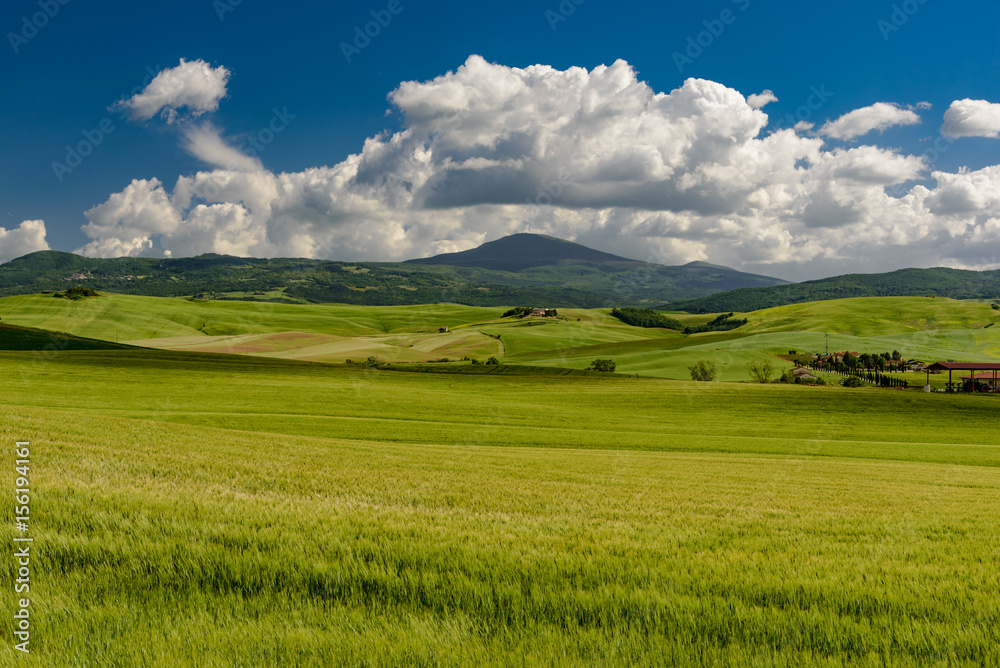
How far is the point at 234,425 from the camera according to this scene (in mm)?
35031

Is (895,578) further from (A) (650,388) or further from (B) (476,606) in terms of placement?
(A) (650,388)

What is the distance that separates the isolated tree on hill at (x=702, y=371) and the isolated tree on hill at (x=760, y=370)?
7.14 m

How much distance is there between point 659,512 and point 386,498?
5216 millimetres

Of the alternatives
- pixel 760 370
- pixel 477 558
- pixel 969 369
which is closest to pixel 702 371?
pixel 760 370

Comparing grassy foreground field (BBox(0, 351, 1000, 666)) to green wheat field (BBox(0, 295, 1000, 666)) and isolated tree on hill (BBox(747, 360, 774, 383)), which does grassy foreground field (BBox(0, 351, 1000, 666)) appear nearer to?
green wheat field (BBox(0, 295, 1000, 666))

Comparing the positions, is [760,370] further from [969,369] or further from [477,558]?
[477,558]

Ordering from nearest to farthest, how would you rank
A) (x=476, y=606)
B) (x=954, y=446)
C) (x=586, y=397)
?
(x=476, y=606) → (x=954, y=446) → (x=586, y=397)

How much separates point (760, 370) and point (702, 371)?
34.3 ft

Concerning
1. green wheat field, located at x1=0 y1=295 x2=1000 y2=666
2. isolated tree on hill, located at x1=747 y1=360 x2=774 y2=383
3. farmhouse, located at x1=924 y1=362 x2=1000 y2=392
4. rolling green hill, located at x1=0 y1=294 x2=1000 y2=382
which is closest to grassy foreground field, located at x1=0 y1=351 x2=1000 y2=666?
green wheat field, located at x1=0 y1=295 x2=1000 y2=666

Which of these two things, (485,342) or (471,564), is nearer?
(471,564)

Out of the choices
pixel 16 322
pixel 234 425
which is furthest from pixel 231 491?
pixel 16 322

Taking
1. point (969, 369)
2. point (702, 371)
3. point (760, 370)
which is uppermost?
point (969, 369)

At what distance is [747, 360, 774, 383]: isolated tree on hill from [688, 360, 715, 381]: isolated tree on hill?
7137 mm

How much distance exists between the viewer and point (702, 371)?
354ft
